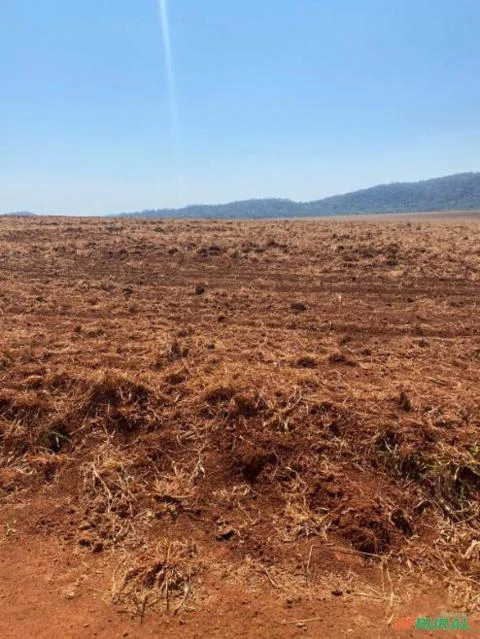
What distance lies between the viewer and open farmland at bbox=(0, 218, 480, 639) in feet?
10.2

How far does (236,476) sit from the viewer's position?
13.4 ft

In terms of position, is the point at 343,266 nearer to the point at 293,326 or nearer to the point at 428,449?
the point at 293,326

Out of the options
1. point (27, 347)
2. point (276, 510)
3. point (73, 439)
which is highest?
point (27, 347)

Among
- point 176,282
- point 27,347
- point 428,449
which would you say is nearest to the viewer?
point 428,449

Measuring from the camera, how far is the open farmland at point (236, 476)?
10.2 ft

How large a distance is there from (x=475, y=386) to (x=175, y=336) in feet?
12.3

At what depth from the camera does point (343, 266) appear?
1267 cm

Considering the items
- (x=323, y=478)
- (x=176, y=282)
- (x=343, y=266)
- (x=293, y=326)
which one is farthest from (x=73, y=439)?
(x=343, y=266)

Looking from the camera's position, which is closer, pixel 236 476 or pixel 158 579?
pixel 158 579

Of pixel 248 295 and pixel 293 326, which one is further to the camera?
pixel 248 295

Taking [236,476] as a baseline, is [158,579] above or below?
below

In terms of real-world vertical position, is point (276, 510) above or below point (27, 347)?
below

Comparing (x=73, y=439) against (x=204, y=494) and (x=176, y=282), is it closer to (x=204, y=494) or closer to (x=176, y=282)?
(x=204, y=494)

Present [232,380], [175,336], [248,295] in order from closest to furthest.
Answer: [232,380] → [175,336] → [248,295]
